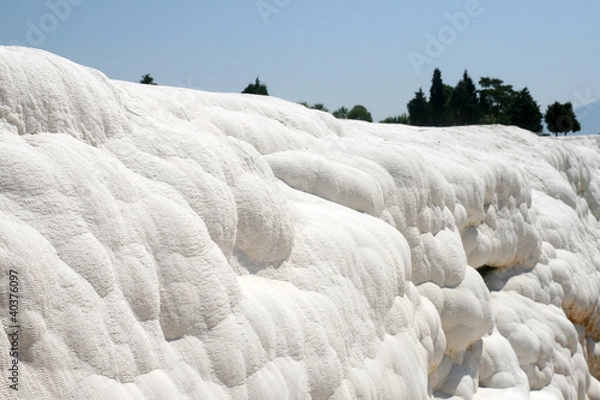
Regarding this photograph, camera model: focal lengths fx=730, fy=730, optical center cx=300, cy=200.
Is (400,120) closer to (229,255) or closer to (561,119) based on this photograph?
(561,119)

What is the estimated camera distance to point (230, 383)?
3.39 m

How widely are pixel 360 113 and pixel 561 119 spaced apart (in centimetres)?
827

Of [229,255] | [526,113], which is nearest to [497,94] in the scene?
[526,113]

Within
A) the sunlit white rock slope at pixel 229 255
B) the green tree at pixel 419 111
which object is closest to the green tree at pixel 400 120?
the green tree at pixel 419 111

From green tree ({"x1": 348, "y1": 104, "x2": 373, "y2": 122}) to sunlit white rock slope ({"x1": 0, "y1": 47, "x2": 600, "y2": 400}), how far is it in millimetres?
22968

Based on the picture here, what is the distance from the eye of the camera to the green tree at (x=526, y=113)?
30.6 m

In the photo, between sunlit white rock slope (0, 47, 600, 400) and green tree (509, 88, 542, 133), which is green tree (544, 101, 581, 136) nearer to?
green tree (509, 88, 542, 133)

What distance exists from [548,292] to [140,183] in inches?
273

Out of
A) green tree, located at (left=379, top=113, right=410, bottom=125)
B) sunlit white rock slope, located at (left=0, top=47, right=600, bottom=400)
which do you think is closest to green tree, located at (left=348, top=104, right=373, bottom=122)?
green tree, located at (left=379, top=113, right=410, bottom=125)

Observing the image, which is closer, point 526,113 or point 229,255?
point 229,255

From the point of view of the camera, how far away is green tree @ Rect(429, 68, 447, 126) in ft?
100

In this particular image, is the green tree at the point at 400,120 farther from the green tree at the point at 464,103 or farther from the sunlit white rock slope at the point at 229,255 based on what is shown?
the sunlit white rock slope at the point at 229,255

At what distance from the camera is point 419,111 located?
30984 mm

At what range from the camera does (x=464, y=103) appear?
30359 millimetres
